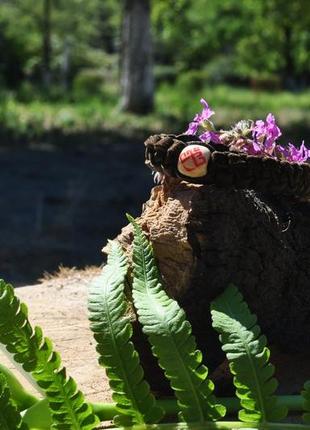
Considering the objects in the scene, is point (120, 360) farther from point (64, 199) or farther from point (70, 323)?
point (64, 199)

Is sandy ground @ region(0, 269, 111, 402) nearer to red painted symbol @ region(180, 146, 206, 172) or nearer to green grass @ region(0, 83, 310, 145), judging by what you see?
red painted symbol @ region(180, 146, 206, 172)

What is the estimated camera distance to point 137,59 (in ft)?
58.6

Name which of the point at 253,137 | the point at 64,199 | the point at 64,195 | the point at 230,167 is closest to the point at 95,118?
the point at 64,195

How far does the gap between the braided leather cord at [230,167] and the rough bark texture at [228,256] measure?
46 millimetres

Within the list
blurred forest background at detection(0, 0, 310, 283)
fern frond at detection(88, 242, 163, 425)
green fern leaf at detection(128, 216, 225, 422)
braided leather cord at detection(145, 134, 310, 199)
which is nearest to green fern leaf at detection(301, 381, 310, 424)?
green fern leaf at detection(128, 216, 225, 422)

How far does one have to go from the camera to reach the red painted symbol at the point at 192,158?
2.39 metres

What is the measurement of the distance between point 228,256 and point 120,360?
1.72 feet

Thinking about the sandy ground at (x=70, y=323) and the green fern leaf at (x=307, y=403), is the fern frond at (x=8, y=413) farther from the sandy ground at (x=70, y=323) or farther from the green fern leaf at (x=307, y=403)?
the green fern leaf at (x=307, y=403)

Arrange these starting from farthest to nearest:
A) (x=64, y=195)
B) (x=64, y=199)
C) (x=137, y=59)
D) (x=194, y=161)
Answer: (x=137, y=59) < (x=64, y=195) < (x=64, y=199) < (x=194, y=161)

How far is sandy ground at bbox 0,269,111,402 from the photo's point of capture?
271cm

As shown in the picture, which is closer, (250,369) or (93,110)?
(250,369)

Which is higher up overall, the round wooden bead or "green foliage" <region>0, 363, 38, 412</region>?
the round wooden bead

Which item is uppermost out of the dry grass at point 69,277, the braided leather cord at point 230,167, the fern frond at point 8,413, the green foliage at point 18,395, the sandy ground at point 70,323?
the braided leather cord at point 230,167

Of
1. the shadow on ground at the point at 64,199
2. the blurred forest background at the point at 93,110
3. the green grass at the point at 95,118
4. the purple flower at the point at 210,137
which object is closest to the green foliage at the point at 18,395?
the purple flower at the point at 210,137
